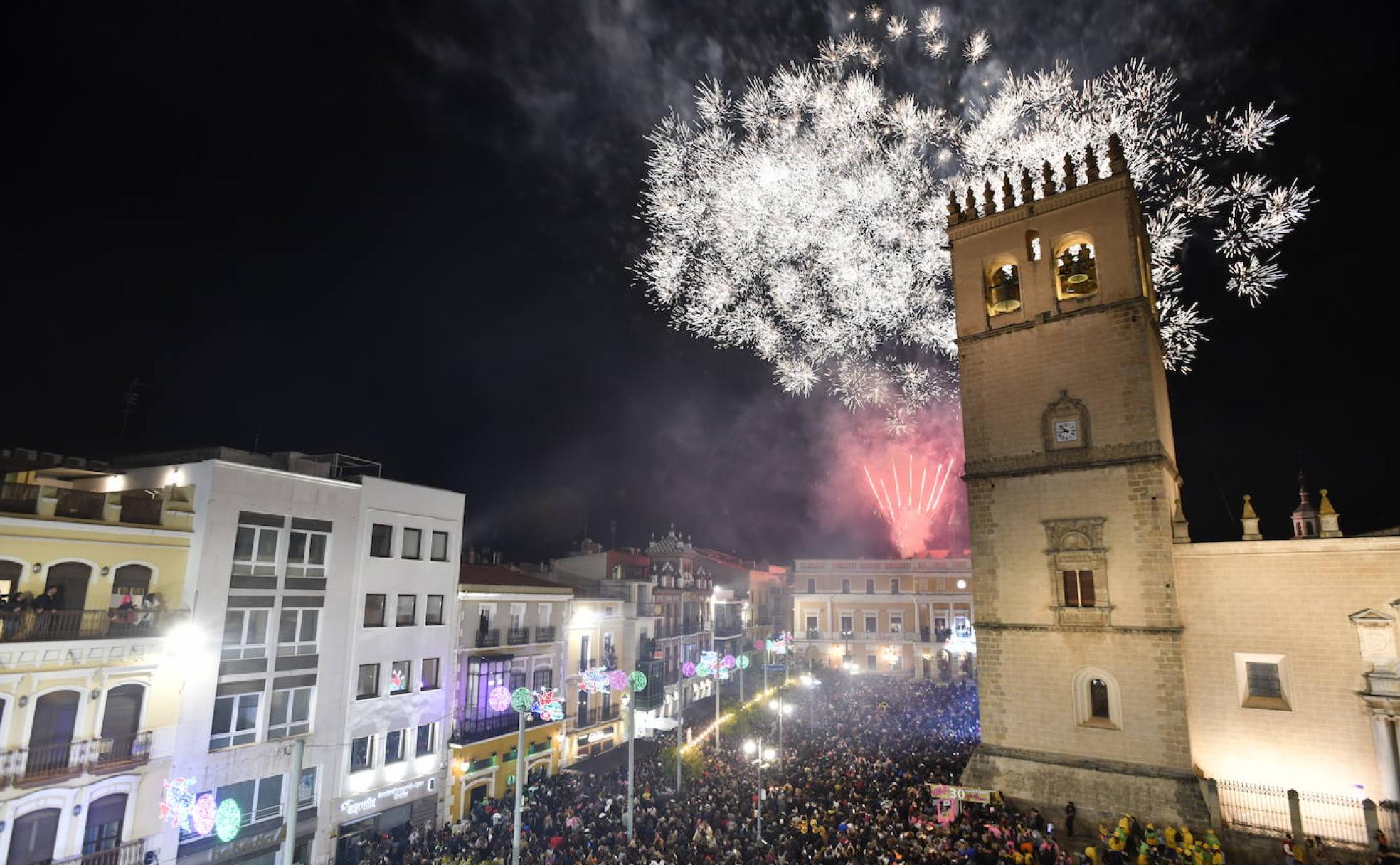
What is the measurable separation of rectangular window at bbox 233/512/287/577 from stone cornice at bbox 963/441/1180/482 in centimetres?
2157

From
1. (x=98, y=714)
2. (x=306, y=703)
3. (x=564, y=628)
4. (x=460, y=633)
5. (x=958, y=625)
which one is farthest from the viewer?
(x=958, y=625)

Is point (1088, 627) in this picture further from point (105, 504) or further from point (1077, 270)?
point (105, 504)

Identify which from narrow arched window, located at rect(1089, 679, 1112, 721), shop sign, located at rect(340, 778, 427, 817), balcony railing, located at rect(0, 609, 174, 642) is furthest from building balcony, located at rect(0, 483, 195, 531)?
narrow arched window, located at rect(1089, 679, 1112, 721)

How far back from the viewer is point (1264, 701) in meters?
19.2

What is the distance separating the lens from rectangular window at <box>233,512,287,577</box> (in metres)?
22.5

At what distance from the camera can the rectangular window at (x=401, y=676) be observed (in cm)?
2622

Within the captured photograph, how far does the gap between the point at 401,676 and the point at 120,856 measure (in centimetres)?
906

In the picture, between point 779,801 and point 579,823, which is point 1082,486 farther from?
point 579,823

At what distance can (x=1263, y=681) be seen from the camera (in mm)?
19406

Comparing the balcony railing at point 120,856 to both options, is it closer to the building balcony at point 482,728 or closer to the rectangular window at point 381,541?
the rectangular window at point 381,541

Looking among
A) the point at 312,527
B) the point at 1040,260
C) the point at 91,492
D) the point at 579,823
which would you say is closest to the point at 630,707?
the point at 579,823

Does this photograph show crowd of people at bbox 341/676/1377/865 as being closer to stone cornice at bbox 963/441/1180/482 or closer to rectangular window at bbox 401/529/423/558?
stone cornice at bbox 963/441/1180/482

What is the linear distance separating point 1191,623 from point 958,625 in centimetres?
3406

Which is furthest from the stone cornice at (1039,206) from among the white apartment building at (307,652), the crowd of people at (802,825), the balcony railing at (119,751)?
the balcony railing at (119,751)
